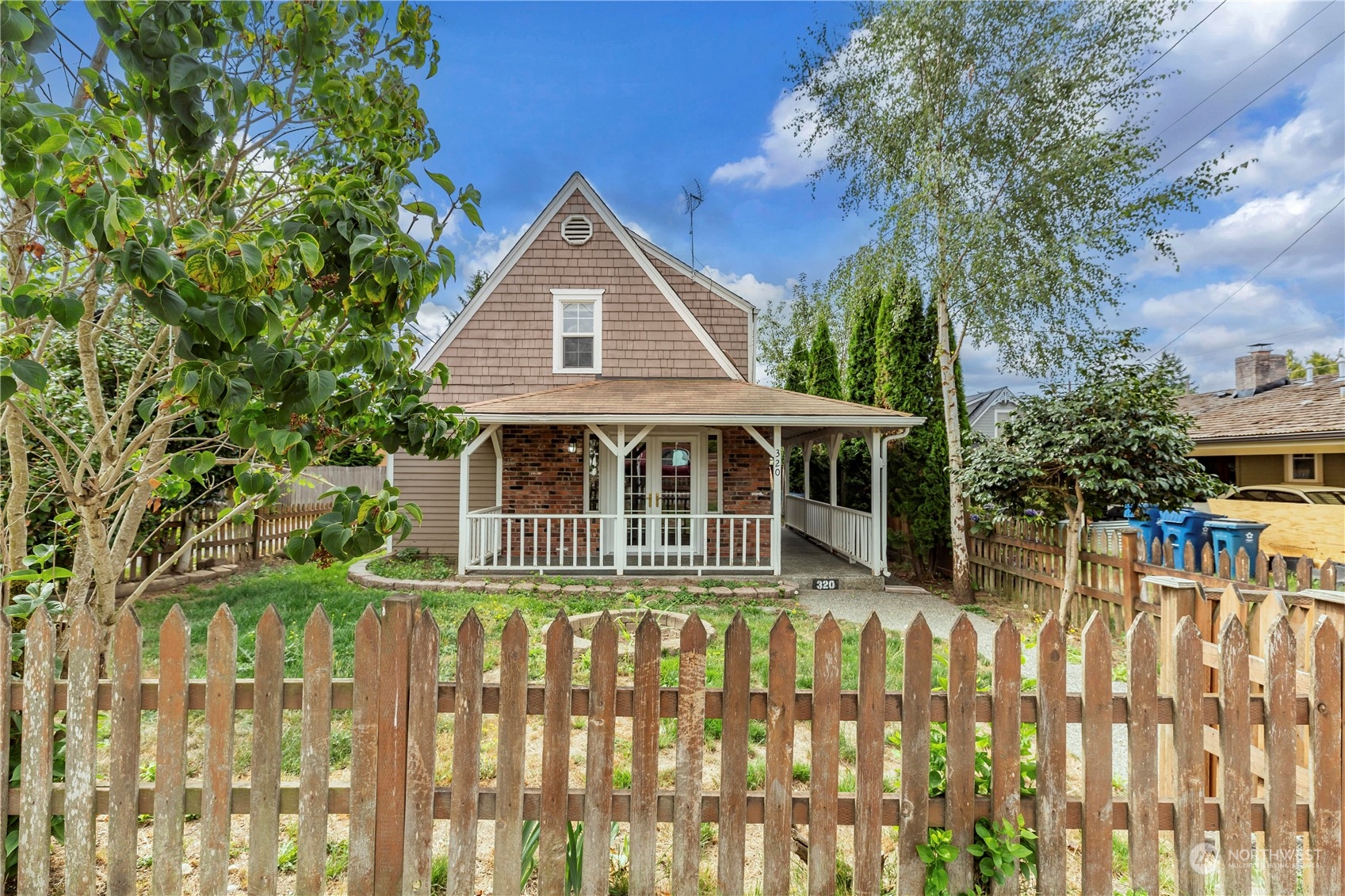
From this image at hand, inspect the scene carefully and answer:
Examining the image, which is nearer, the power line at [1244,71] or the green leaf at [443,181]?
the green leaf at [443,181]

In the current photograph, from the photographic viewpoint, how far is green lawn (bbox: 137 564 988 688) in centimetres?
480

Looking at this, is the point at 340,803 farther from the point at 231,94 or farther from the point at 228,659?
the point at 231,94

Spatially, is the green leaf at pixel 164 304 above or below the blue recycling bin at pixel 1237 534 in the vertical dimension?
above

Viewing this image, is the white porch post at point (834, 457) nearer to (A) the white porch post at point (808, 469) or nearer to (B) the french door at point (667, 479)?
(B) the french door at point (667, 479)

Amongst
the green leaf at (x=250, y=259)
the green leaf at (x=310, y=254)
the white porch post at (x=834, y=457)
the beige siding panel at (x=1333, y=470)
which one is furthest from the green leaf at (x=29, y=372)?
the beige siding panel at (x=1333, y=470)

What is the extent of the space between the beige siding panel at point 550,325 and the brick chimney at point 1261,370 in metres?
20.6

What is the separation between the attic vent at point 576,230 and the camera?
1175 cm

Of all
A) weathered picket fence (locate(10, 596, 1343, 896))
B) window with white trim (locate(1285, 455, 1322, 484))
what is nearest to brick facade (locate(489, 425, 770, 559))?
weathered picket fence (locate(10, 596, 1343, 896))

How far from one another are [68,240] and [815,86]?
10.2 metres

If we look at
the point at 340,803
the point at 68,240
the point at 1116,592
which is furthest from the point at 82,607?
the point at 1116,592

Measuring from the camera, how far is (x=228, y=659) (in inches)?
74.6

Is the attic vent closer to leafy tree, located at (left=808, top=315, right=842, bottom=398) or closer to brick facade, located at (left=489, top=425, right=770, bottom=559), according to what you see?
brick facade, located at (left=489, top=425, right=770, bottom=559)

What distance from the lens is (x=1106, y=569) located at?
6.44m

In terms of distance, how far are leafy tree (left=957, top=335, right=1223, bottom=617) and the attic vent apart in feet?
27.6
